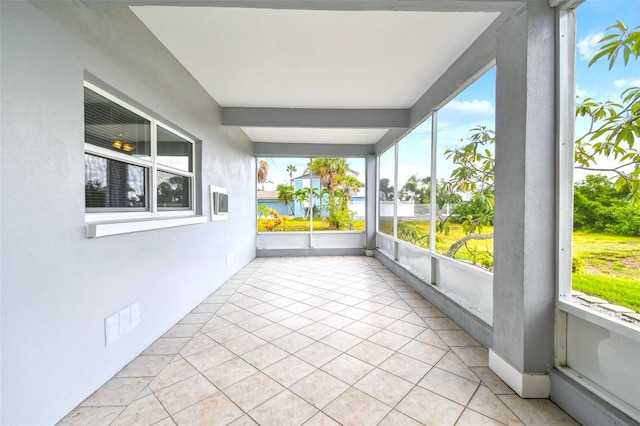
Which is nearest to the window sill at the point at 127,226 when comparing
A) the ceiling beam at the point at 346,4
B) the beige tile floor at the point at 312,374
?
the beige tile floor at the point at 312,374

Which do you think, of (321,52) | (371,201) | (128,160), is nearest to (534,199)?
(321,52)

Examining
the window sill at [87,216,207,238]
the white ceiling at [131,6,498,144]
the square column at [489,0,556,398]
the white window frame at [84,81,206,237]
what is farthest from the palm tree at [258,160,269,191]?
the square column at [489,0,556,398]

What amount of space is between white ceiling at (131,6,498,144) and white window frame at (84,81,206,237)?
747 millimetres

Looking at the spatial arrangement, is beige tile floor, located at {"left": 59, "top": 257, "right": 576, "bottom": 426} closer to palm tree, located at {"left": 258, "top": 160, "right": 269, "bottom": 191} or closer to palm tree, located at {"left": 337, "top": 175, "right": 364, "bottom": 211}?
palm tree, located at {"left": 337, "top": 175, "right": 364, "bottom": 211}

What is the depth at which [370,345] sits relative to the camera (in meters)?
2.36

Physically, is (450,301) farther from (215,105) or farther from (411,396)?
(215,105)

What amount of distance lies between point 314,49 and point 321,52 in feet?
0.28

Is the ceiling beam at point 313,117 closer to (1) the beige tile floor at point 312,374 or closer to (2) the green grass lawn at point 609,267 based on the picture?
(1) the beige tile floor at point 312,374

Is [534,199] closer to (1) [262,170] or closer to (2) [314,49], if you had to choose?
(2) [314,49]

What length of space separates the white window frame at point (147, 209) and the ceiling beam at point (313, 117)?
3.33 ft

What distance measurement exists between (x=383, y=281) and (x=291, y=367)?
2.66 metres

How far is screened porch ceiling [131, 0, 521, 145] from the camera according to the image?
2.04 meters

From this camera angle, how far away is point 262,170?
6.70m

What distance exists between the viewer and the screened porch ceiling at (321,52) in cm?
204
